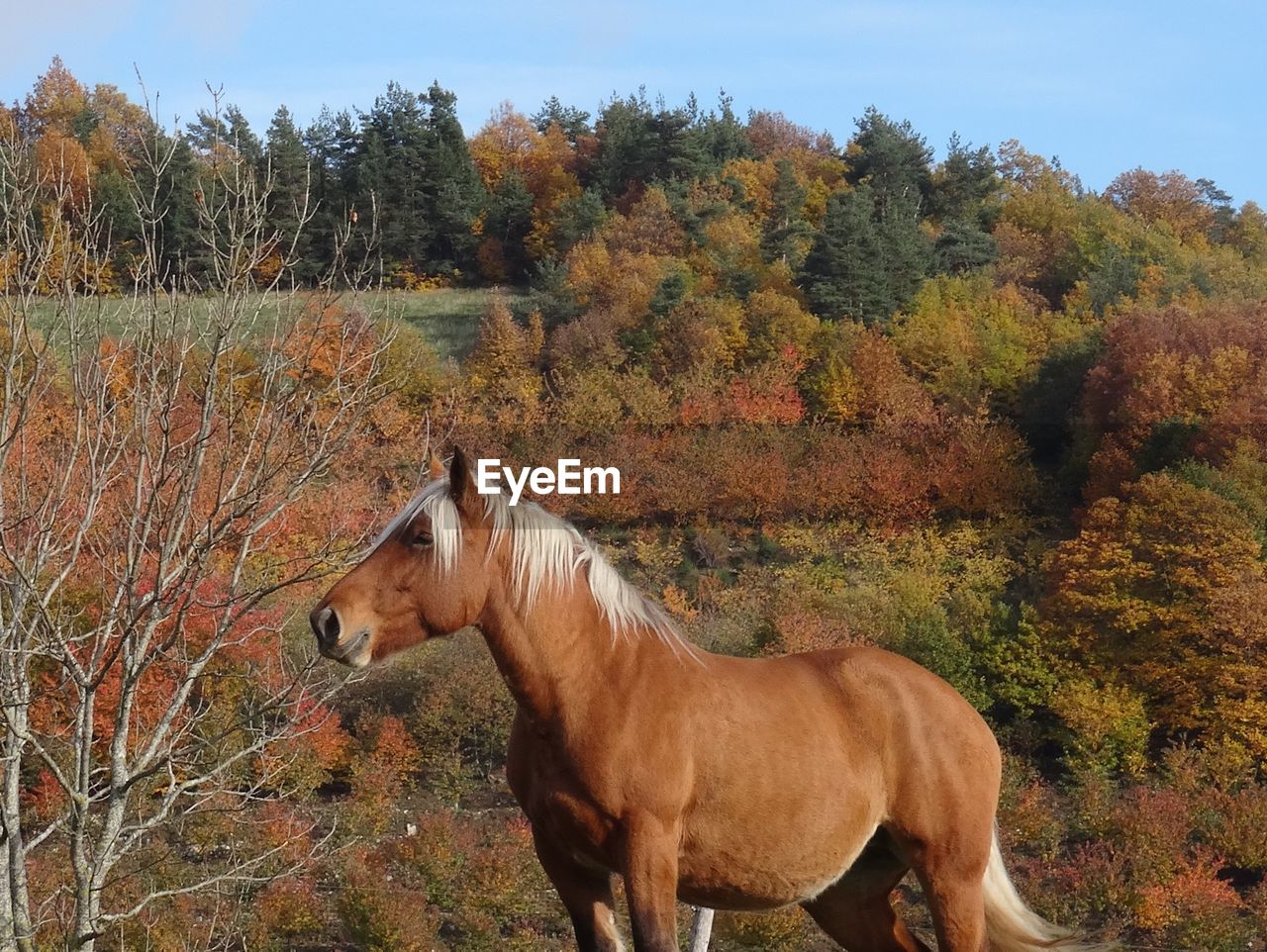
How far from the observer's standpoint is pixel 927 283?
40.8 metres

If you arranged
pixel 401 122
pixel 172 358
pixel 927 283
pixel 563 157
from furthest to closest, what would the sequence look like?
A: pixel 563 157, pixel 401 122, pixel 927 283, pixel 172 358

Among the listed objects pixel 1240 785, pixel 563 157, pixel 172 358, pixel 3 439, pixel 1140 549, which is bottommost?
pixel 1240 785

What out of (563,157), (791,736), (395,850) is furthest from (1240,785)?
(563,157)

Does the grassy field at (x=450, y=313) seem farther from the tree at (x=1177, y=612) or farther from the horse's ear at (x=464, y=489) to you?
the horse's ear at (x=464, y=489)

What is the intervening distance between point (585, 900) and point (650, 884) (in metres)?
0.45

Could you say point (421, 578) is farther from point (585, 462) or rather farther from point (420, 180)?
point (420, 180)

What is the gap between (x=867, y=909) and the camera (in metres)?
4.91

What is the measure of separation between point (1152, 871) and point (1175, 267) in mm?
32597

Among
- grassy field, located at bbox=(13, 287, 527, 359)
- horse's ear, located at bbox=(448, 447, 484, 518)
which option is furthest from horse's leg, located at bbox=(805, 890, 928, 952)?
grassy field, located at bbox=(13, 287, 527, 359)

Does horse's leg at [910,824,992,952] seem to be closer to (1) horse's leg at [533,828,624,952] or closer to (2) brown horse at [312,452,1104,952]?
(2) brown horse at [312,452,1104,952]

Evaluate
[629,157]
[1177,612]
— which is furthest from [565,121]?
[1177,612]

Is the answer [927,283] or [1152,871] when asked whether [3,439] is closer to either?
[1152,871]

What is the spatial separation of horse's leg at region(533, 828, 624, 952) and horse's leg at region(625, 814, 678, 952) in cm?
31

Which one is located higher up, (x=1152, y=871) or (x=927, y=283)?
(x=927, y=283)
